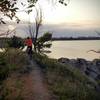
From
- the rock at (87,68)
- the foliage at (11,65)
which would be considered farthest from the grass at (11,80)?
the rock at (87,68)

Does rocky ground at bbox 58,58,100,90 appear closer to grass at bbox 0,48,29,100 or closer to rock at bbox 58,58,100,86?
Result: rock at bbox 58,58,100,86

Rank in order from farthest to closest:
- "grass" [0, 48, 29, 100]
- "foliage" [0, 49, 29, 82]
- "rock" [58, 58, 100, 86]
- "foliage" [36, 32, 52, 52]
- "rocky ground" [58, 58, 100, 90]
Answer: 1. "foliage" [36, 32, 52, 52]
2. "rock" [58, 58, 100, 86]
3. "rocky ground" [58, 58, 100, 90]
4. "foliage" [0, 49, 29, 82]
5. "grass" [0, 48, 29, 100]

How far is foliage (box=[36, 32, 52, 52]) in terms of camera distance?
57531 mm

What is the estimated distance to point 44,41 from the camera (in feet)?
195

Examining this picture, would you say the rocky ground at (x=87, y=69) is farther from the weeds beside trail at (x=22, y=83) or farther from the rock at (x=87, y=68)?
the weeds beside trail at (x=22, y=83)

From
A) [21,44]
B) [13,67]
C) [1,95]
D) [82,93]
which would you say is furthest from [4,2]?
[21,44]

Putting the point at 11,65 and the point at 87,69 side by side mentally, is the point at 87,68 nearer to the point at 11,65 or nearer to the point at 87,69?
the point at 87,69

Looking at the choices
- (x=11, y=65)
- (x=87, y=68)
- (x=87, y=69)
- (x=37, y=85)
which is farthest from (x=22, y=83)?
(x=87, y=68)

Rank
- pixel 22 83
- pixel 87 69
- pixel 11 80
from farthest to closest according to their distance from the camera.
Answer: pixel 87 69
pixel 11 80
pixel 22 83

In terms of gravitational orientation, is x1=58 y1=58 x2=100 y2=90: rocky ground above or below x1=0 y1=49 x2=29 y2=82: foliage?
below

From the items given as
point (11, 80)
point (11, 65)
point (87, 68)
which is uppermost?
point (11, 80)

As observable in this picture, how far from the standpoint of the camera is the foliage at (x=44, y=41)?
57531 millimetres

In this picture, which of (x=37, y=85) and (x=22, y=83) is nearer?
(x=37, y=85)

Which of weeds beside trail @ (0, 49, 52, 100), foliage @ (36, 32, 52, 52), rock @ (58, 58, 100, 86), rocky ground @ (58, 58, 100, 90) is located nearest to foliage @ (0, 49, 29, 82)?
weeds beside trail @ (0, 49, 52, 100)
